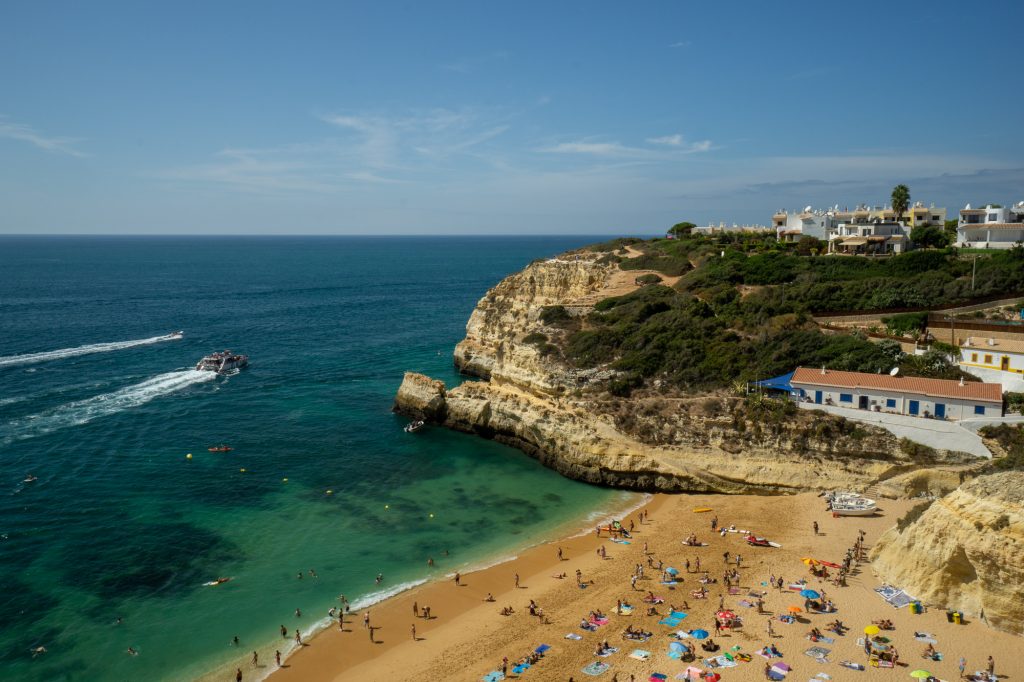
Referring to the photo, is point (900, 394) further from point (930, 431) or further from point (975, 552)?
point (975, 552)

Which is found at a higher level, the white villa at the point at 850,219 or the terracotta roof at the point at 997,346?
the white villa at the point at 850,219

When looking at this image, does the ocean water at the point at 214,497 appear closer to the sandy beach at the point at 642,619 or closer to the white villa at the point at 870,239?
the sandy beach at the point at 642,619

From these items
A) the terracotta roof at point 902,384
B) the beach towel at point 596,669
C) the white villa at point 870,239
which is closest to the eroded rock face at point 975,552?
the terracotta roof at point 902,384

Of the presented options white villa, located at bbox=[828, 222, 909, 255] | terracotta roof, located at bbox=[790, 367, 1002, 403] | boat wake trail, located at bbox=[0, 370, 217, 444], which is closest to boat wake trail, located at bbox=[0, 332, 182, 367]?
boat wake trail, located at bbox=[0, 370, 217, 444]

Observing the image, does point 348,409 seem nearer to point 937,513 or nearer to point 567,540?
point 567,540

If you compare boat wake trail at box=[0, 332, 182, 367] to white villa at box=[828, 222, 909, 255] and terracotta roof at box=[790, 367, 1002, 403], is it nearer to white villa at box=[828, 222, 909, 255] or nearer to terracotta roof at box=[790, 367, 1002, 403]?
terracotta roof at box=[790, 367, 1002, 403]

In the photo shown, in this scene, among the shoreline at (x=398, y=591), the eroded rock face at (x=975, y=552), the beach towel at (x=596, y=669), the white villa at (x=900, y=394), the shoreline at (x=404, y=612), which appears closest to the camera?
the eroded rock face at (x=975, y=552)

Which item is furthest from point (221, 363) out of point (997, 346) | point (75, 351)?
point (997, 346)
